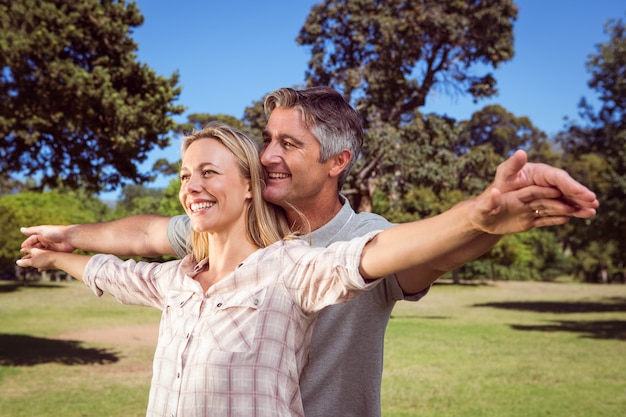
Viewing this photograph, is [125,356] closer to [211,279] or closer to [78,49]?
[78,49]

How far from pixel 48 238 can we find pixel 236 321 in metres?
1.41

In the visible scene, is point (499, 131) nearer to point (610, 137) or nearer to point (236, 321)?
point (610, 137)

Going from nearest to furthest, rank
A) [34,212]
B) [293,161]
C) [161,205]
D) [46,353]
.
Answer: [293,161] < [46,353] < [34,212] < [161,205]

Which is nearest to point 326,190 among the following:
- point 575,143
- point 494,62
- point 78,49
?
point 78,49

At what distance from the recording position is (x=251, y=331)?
2.37 meters

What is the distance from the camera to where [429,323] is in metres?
28.5

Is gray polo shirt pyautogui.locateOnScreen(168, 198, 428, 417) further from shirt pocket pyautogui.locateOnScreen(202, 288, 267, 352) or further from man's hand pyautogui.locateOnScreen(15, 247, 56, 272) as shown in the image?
man's hand pyautogui.locateOnScreen(15, 247, 56, 272)

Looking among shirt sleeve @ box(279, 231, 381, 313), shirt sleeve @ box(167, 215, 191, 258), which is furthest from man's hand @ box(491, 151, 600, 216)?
shirt sleeve @ box(167, 215, 191, 258)

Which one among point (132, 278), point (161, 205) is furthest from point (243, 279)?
point (161, 205)

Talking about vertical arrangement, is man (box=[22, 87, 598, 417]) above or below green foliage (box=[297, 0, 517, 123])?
below

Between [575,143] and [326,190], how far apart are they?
29.1 m

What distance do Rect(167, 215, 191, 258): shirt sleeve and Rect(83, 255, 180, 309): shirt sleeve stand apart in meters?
0.36

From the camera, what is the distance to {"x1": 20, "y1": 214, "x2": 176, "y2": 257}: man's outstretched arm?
3.42 meters

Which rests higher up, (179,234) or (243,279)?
(179,234)
